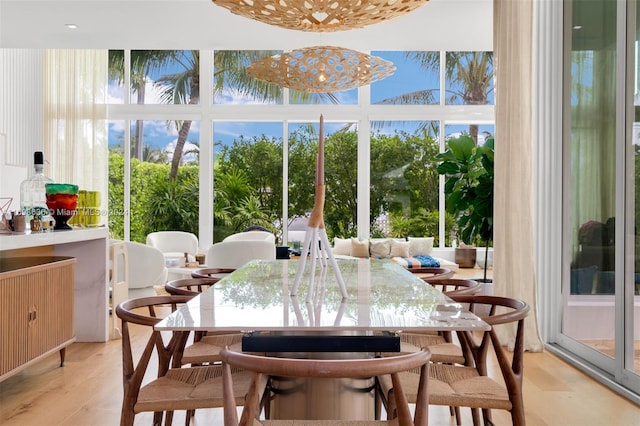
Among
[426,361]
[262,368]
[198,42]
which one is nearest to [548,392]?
[426,361]

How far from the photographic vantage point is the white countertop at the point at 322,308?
Answer: 1.48 meters

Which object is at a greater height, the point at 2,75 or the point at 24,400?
the point at 2,75

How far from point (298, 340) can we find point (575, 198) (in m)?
3.27

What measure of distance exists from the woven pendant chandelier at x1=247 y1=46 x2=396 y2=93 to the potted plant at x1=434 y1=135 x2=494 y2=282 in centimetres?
171

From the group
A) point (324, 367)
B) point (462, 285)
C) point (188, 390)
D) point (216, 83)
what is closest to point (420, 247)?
point (216, 83)

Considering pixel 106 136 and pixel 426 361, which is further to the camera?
pixel 106 136

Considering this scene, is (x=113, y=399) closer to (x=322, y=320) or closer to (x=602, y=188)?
(x=322, y=320)

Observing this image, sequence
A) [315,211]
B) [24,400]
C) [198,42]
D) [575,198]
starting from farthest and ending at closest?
[198,42] → [575,198] → [24,400] → [315,211]

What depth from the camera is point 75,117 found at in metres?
8.97

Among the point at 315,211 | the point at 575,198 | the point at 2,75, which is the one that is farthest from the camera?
the point at 2,75

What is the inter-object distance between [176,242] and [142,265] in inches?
107

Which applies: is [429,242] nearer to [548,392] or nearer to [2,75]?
[548,392]

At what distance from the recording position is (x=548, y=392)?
10.5 ft

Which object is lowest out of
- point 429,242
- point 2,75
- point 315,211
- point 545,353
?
point 545,353
